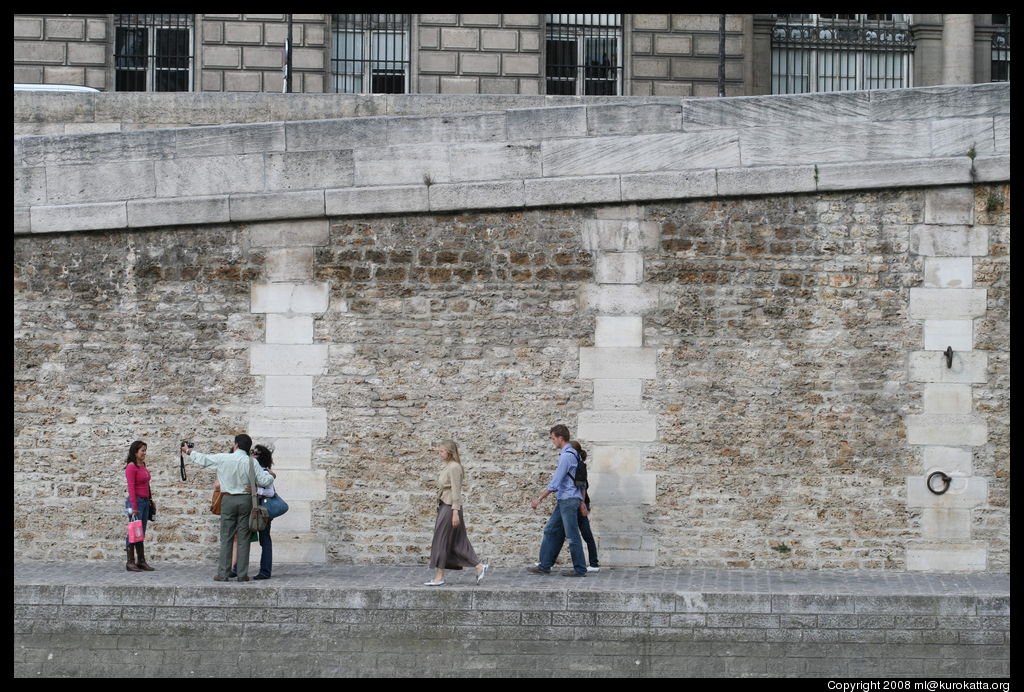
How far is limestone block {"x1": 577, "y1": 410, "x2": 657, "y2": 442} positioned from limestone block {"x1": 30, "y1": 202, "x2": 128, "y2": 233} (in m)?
4.03

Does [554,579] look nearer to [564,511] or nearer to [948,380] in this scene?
[564,511]

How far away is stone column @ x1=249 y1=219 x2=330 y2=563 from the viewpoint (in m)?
12.6

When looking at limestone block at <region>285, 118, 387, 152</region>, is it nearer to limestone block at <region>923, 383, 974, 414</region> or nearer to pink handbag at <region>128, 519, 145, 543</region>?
pink handbag at <region>128, 519, 145, 543</region>

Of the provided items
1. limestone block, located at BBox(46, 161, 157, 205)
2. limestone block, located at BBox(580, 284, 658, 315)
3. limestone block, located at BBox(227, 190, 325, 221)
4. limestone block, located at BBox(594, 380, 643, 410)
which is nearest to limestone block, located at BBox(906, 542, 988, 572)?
limestone block, located at BBox(594, 380, 643, 410)

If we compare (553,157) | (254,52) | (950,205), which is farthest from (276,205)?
(254,52)

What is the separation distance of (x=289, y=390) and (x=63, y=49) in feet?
33.0

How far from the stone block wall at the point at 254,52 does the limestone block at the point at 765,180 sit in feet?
32.1

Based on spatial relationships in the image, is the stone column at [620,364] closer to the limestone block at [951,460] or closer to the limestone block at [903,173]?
the limestone block at [903,173]

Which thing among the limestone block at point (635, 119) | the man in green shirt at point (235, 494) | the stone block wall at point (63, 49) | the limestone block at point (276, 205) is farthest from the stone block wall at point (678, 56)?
the man in green shirt at point (235, 494)

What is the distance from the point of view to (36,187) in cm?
1283

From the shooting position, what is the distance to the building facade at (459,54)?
2089 centimetres
